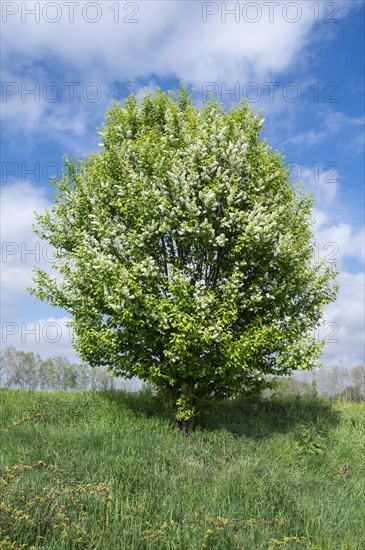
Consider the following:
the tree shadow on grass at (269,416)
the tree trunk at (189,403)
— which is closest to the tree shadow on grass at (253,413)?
the tree shadow on grass at (269,416)

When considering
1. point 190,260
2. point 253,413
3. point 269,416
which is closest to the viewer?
point 190,260

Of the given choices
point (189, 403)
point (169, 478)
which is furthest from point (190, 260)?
point (169, 478)

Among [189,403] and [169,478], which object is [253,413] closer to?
[189,403]

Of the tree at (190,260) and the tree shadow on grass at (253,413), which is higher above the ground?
the tree at (190,260)

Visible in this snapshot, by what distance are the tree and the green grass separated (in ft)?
6.22

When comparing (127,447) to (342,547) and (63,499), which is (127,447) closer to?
(63,499)

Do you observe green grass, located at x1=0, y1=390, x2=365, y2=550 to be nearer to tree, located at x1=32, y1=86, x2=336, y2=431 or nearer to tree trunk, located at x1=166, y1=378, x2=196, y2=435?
tree trunk, located at x1=166, y1=378, x2=196, y2=435

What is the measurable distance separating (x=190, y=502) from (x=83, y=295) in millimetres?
8584

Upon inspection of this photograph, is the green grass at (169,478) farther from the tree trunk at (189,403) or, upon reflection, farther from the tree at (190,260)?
the tree at (190,260)

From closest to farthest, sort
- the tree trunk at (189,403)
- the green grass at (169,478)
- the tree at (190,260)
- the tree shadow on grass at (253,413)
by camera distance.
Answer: the green grass at (169,478) < the tree at (190,260) < the tree trunk at (189,403) < the tree shadow on grass at (253,413)

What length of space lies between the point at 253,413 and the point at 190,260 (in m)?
7.60

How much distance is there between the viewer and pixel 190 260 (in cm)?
1536

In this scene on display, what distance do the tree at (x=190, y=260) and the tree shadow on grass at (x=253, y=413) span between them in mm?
1165

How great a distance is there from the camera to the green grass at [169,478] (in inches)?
270
